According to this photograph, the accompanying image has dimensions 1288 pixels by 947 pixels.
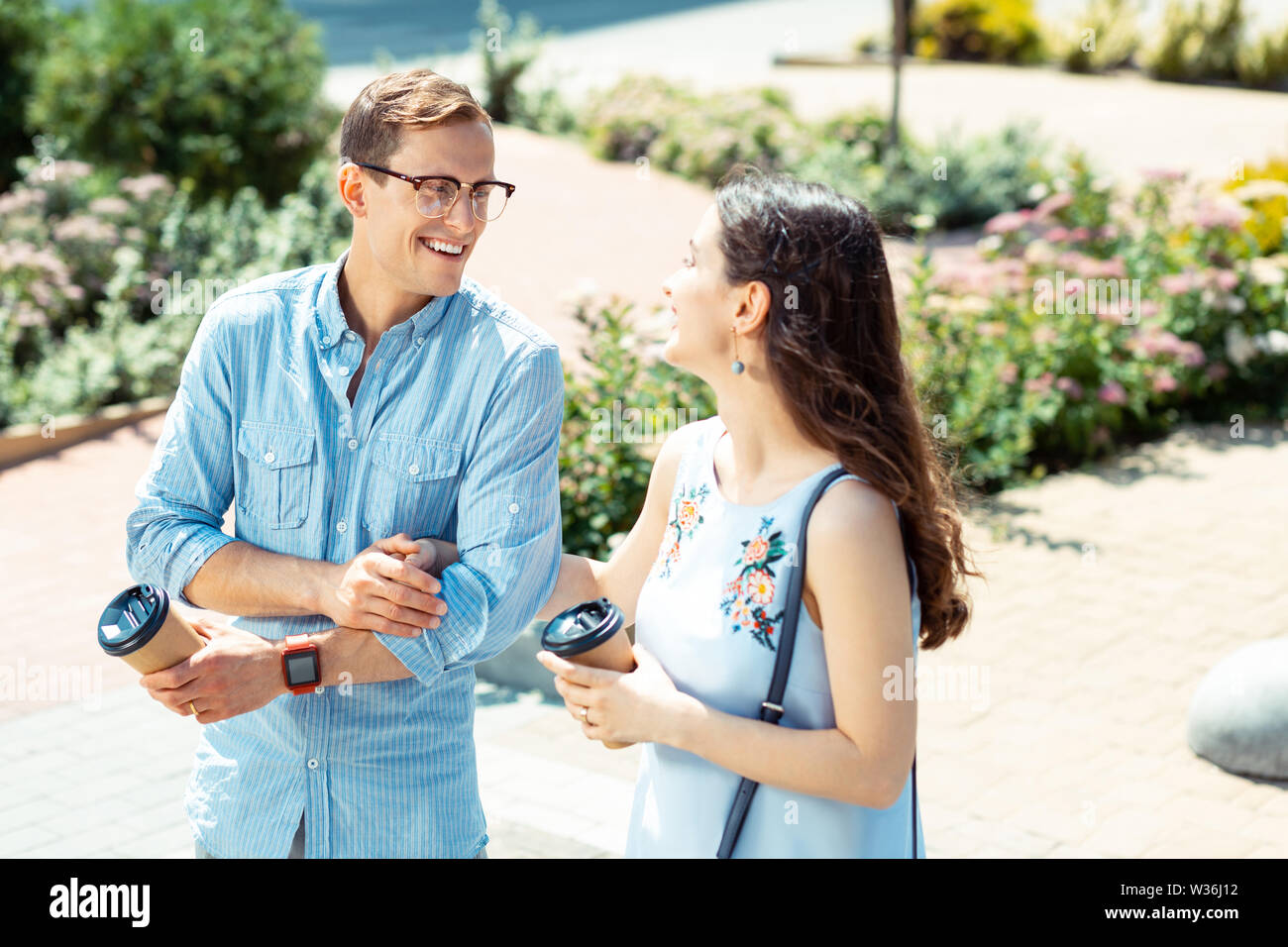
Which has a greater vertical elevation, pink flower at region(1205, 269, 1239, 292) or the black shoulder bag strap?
the black shoulder bag strap

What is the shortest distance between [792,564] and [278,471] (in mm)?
908

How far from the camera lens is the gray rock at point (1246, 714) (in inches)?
186

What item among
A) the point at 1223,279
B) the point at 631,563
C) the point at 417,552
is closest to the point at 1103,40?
the point at 1223,279

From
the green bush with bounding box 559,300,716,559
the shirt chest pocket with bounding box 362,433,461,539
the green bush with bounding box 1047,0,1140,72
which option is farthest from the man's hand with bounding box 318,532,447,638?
the green bush with bounding box 1047,0,1140,72

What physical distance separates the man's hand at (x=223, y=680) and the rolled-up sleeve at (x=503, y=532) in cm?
18

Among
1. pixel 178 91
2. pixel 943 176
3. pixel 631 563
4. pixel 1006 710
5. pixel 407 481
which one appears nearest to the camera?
pixel 407 481

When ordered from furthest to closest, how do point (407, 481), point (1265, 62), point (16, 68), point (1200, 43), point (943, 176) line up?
point (1200, 43), point (1265, 62), point (943, 176), point (16, 68), point (407, 481)

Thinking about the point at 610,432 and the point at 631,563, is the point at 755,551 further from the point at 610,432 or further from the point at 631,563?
the point at 610,432

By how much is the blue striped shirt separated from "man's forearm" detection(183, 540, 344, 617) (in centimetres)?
3

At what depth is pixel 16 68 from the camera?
1240cm

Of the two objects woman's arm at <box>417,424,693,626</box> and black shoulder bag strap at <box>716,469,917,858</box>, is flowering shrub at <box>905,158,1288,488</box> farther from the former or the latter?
black shoulder bag strap at <box>716,469,917,858</box>

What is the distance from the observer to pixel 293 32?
39.2 ft

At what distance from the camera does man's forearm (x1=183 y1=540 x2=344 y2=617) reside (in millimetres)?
2193
